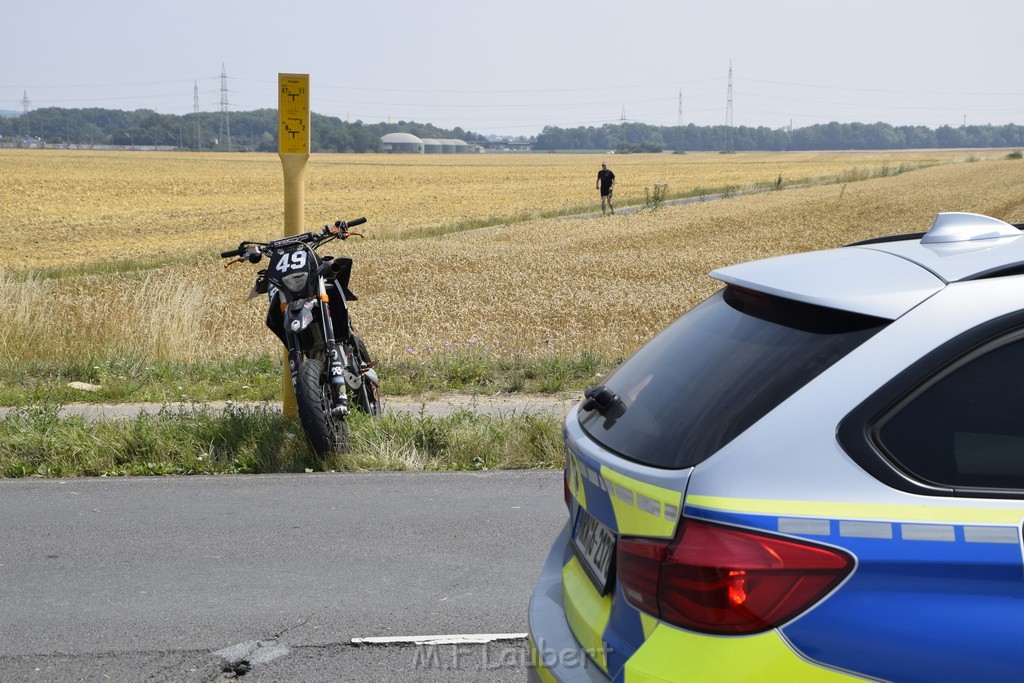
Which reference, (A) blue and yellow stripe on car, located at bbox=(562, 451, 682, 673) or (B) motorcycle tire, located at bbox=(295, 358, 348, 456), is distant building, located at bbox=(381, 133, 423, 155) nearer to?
(B) motorcycle tire, located at bbox=(295, 358, 348, 456)

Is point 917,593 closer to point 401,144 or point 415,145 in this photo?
point 401,144

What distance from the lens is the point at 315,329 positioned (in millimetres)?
7145

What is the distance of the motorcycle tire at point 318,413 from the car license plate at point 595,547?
3.91m

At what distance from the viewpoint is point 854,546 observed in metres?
2.04

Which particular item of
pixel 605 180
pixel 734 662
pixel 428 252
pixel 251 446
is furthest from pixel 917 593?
pixel 605 180

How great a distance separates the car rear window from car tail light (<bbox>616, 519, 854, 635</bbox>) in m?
0.19

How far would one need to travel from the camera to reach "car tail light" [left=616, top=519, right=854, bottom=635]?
203 cm

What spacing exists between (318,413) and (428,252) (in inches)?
730

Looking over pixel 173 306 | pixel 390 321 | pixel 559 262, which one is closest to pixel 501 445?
pixel 173 306

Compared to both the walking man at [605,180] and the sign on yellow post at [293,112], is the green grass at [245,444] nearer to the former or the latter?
the sign on yellow post at [293,112]

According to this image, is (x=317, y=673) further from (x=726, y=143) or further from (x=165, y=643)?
(x=726, y=143)

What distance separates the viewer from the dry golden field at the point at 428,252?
11.9 m

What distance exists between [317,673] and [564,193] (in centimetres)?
5162

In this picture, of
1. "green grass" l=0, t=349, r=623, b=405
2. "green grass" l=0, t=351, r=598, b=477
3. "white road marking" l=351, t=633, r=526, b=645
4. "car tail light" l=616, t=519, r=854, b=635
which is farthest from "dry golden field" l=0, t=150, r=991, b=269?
"car tail light" l=616, t=519, r=854, b=635
